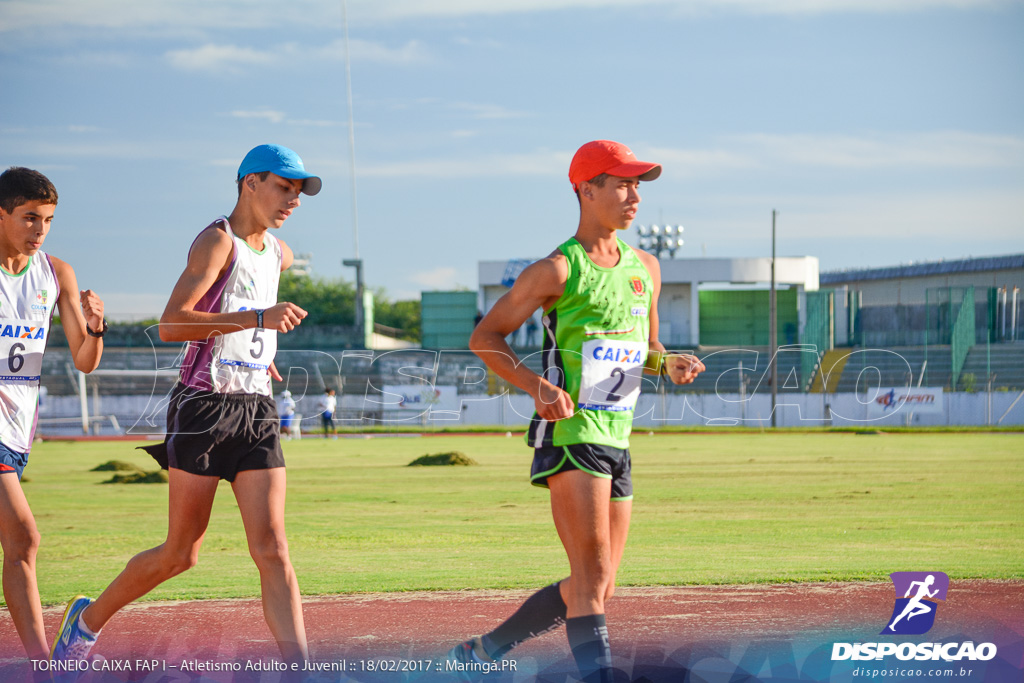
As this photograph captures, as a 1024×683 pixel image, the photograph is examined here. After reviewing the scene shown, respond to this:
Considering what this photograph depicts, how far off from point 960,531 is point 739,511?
3.36m

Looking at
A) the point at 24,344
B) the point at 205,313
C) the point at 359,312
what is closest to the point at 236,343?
the point at 205,313

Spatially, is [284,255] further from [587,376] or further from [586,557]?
[586,557]

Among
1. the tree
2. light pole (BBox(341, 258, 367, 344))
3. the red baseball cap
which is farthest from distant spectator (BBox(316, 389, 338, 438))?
the tree

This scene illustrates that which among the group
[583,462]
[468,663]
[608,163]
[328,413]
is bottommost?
[328,413]

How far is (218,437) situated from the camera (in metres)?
5.26

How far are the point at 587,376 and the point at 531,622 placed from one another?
1.26m

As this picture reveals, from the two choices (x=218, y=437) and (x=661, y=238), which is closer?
(x=218, y=437)

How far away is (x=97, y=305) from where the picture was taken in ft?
18.5

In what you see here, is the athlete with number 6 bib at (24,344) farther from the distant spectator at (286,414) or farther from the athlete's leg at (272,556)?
the distant spectator at (286,414)

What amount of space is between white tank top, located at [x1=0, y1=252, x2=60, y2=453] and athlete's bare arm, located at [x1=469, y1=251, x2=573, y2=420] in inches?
90.4

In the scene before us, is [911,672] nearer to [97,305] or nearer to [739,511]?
[97,305]

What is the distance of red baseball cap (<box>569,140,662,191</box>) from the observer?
5.35 meters

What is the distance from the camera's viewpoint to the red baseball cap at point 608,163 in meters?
5.35

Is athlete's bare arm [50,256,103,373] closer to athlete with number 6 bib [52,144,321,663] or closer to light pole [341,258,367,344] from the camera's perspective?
athlete with number 6 bib [52,144,321,663]
